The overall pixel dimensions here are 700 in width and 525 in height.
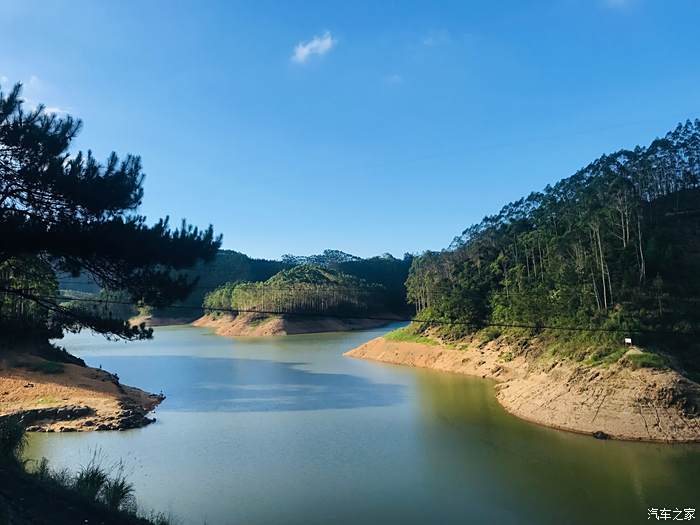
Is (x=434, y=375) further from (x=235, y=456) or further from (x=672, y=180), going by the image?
(x=672, y=180)

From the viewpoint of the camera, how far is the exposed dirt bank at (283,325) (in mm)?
76625

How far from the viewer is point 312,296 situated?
3398 inches

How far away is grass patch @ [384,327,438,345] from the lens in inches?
1690

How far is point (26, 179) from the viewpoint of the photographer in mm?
10039

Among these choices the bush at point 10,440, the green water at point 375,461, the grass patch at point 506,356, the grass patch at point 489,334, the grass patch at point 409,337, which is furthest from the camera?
the grass patch at point 409,337

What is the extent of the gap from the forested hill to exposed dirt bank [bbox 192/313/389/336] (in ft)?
78.5

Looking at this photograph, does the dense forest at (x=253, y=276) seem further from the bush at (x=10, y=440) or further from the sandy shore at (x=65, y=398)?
the bush at (x=10, y=440)

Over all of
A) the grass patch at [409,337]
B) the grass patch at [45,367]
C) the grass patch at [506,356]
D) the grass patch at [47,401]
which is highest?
the grass patch at [45,367]

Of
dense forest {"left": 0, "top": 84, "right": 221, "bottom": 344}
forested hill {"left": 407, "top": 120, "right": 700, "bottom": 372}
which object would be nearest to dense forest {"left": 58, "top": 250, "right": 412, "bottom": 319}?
forested hill {"left": 407, "top": 120, "right": 700, "bottom": 372}

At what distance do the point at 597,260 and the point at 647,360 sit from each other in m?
7.75

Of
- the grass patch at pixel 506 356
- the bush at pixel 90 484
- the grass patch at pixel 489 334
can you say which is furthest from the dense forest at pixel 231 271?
the bush at pixel 90 484

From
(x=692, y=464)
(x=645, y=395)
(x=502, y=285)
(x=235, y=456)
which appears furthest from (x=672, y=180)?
(x=235, y=456)

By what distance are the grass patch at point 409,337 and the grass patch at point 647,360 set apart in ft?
69.6

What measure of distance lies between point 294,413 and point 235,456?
7.13 m
